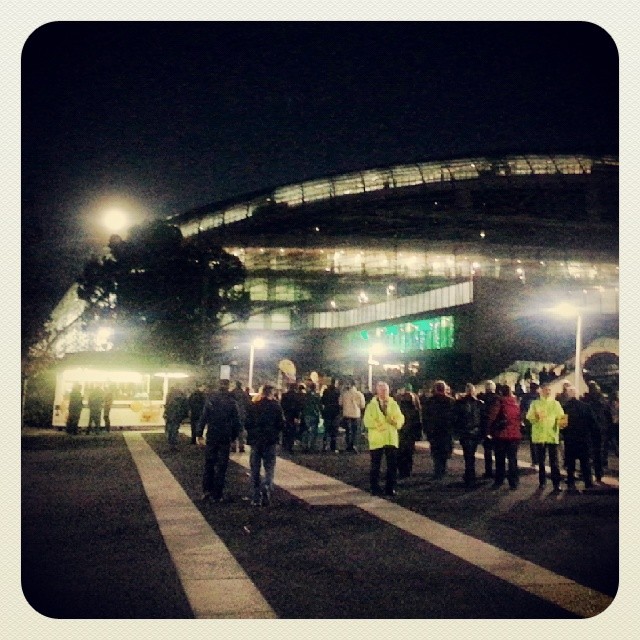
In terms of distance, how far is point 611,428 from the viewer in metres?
14.5

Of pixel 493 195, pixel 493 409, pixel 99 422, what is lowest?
pixel 99 422

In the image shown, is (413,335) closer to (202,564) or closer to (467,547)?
(467,547)

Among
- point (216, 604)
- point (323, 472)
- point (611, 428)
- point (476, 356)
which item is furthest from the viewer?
point (476, 356)

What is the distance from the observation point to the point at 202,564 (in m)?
6.58

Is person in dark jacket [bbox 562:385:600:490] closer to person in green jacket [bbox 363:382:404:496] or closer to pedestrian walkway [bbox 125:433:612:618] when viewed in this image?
person in green jacket [bbox 363:382:404:496]

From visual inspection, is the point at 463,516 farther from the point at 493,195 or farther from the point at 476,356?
the point at 493,195

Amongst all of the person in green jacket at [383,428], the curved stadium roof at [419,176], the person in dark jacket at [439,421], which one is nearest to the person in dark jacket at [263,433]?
the person in green jacket at [383,428]

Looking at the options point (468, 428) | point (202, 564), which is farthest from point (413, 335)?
point (202, 564)

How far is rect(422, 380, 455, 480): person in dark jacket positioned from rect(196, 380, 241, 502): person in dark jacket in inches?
135

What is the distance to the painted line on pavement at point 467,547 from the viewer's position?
5.74 metres

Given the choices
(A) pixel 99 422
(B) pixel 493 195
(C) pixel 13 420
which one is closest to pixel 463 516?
(C) pixel 13 420

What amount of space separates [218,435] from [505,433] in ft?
14.8

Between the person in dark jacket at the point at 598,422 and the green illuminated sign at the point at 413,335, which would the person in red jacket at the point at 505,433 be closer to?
the person in dark jacket at the point at 598,422

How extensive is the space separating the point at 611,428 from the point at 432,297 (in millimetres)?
27959
